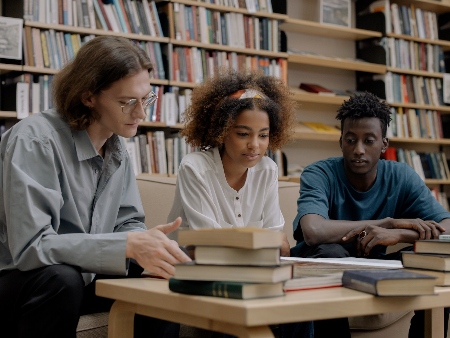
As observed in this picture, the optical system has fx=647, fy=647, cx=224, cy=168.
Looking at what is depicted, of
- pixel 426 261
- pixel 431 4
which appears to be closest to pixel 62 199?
pixel 426 261

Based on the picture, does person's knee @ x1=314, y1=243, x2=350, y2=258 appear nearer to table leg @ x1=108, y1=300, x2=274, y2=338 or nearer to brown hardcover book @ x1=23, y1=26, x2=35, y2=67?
table leg @ x1=108, y1=300, x2=274, y2=338

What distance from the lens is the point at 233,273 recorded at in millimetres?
1097

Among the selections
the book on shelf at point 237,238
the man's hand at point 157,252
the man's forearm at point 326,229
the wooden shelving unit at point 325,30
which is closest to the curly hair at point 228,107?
the man's forearm at point 326,229

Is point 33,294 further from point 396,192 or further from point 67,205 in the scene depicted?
point 396,192

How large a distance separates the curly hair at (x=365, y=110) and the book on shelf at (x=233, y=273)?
1392 millimetres

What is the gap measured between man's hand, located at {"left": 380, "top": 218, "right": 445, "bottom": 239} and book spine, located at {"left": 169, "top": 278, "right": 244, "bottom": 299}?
1.17 m

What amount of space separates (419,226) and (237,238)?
1.24 meters

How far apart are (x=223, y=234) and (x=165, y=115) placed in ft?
9.25

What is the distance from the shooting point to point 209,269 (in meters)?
1.11

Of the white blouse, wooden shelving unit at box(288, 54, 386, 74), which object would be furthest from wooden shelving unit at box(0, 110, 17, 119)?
wooden shelving unit at box(288, 54, 386, 74)

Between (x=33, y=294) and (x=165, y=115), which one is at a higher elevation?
(x=165, y=115)

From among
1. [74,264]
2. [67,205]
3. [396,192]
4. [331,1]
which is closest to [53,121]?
[67,205]

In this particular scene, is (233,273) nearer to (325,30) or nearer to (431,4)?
(325,30)

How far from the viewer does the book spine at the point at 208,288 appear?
1.06 m
